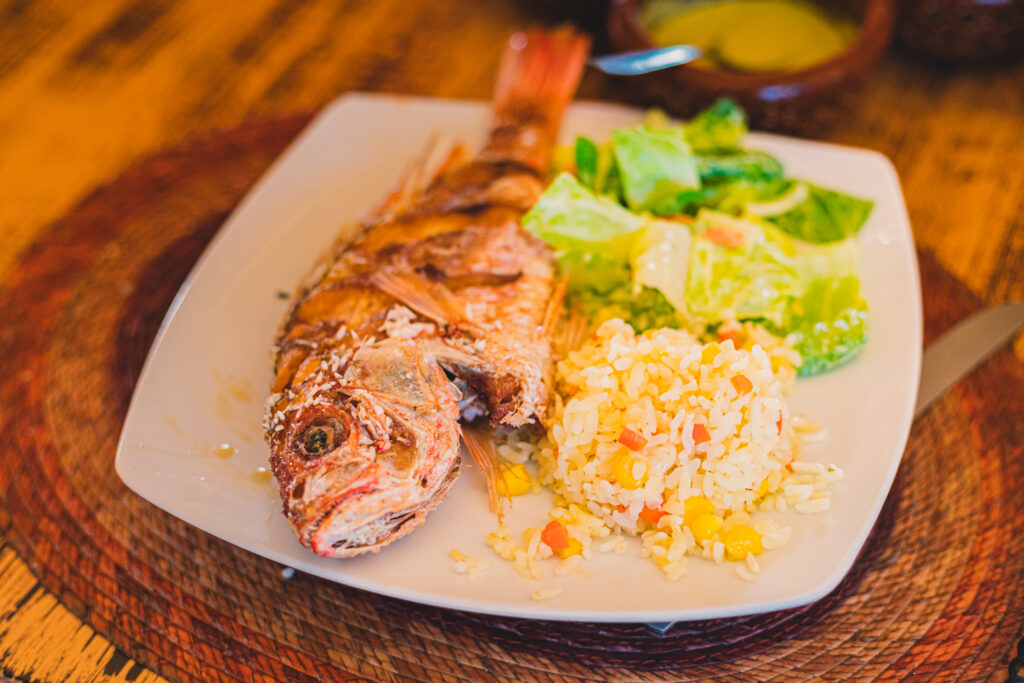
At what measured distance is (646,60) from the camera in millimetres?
3156

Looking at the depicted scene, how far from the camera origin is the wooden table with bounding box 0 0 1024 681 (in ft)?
10.7

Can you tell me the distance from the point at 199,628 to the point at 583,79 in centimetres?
291

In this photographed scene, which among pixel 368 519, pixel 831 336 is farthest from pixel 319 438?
pixel 831 336

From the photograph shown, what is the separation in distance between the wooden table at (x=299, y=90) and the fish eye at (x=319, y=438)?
195 cm

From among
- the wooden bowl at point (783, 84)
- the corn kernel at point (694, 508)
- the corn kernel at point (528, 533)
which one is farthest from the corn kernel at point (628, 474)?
the wooden bowl at point (783, 84)

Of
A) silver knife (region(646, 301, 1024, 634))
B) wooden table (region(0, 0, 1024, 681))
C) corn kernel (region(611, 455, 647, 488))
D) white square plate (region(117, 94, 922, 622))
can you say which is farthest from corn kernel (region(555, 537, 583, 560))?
wooden table (region(0, 0, 1024, 681))

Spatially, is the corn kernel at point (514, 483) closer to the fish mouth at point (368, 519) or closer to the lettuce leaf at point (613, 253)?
the fish mouth at point (368, 519)

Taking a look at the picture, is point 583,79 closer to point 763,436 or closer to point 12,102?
point 763,436

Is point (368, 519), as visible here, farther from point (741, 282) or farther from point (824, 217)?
point (824, 217)

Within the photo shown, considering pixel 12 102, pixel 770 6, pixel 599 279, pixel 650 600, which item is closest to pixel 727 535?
pixel 650 600

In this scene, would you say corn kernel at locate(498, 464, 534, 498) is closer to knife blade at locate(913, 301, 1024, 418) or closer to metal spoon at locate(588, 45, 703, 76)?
knife blade at locate(913, 301, 1024, 418)

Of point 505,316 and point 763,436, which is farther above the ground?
point 505,316

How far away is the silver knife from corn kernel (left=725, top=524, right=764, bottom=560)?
0.81 m

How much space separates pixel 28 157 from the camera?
3.55 m
